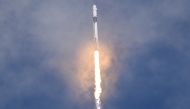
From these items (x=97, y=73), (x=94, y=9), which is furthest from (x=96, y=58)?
(x=94, y=9)

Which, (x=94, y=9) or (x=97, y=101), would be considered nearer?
(x=94, y=9)

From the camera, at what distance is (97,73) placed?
5354 inches

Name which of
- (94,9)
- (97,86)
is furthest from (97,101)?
(94,9)

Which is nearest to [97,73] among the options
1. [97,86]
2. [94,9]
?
[97,86]

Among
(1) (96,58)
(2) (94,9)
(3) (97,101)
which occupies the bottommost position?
(3) (97,101)

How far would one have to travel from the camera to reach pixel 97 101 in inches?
Result: 5448

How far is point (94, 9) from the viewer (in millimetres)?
126375

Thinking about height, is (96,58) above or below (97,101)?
above

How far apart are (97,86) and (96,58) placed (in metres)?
7.30

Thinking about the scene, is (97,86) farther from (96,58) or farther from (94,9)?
(94,9)

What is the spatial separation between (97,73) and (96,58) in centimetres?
497

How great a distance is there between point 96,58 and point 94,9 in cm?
1368

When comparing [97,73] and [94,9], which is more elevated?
[94,9]

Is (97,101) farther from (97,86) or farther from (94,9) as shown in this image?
(94,9)
